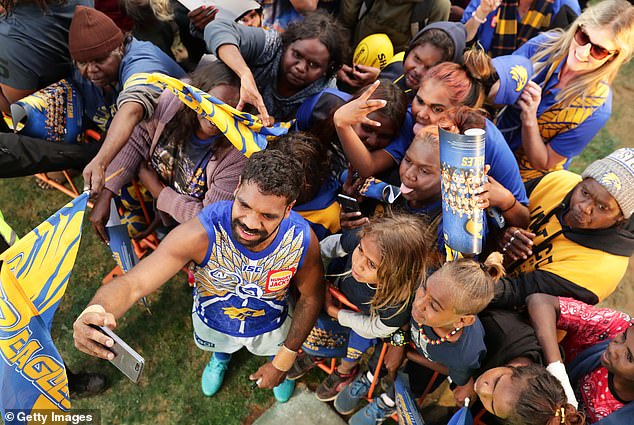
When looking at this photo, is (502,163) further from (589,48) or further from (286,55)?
(286,55)

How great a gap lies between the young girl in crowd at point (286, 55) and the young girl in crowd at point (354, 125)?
0.20m

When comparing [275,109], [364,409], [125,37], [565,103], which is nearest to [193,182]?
[275,109]

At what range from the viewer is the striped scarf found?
3525mm

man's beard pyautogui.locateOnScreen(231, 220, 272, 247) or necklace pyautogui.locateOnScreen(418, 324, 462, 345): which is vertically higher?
man's beard pyautogui.locateOnScreen(231, 220, 272, 247)

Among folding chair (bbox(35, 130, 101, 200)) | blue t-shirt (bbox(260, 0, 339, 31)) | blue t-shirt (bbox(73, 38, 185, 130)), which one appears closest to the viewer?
blue t-shirt (bbox(73, 38, 185, 130))

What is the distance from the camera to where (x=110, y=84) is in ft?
9.79

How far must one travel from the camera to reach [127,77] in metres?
2.83

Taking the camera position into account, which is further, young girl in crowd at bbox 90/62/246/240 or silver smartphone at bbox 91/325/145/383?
young girl in crowd at bbox 90/62/246/240

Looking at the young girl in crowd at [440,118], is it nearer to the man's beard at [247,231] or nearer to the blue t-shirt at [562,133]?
the blue t-shirt at [562,133]

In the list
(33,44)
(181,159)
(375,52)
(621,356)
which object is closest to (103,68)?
(33,44)

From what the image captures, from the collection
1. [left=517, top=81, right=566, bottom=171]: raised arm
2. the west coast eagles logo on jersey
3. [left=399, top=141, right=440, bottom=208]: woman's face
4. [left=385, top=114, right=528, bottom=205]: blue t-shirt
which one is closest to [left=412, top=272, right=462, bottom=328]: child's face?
[left=399, top=141, right=440, bottom=208]: woman's face

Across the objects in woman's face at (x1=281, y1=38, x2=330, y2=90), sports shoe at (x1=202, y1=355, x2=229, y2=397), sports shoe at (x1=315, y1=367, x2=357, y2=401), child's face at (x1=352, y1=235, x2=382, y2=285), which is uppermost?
woman's face at (x1=281, y1=38, x2=330, y2=90)

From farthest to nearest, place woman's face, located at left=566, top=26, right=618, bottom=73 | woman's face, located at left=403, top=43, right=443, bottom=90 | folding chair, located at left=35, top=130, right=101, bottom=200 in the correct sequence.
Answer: folding chair, located at left=35, top=130, right=101, bottom=200 → woman's face, located at left=403, top=43, right=443, bottom=90 → woman's face, located at left=566, top=26, right=618, bottom=73

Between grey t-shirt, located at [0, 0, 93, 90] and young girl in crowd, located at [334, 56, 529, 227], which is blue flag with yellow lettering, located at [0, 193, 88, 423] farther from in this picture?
young girl in crowd, located at [334, 56, 529, 227]
